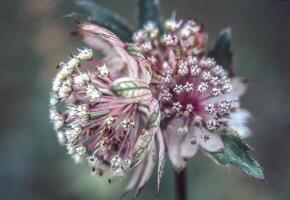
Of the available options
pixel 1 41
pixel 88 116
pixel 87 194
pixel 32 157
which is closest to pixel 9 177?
pixel 32 157

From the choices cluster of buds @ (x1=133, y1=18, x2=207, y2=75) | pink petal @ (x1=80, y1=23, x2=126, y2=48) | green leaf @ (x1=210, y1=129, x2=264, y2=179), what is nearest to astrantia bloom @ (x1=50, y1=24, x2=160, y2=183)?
pink petal @ (x1=80, y1=23, x2=126, y2=48)

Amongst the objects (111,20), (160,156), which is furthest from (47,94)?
(160,156)

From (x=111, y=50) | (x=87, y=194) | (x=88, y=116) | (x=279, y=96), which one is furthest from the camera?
(x=279, y=96)

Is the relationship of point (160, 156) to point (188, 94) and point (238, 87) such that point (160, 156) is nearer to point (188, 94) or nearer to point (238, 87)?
point (188, 94)

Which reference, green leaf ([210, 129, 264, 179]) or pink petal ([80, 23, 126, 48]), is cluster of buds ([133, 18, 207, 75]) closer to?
pink petal ([80, 23, 126, 48])

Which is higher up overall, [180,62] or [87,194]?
[180,62]

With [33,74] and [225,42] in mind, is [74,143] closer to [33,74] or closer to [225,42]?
[225,42]
